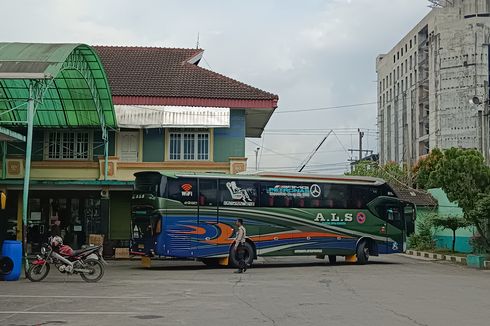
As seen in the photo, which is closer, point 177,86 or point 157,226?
point 157,226

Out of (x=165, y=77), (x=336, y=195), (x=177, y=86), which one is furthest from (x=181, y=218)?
(x=165, y=77)

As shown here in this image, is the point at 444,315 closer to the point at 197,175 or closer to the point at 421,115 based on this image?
the point at 197,175

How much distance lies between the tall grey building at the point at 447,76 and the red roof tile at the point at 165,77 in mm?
36651

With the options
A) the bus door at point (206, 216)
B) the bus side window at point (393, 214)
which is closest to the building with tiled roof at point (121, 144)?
the bus door at point (206, 216)

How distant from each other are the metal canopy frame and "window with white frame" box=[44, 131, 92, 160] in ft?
3.86

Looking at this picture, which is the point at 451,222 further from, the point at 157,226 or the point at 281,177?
the point at 157,226

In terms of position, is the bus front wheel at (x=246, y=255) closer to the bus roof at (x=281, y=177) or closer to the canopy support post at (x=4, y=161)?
the bus roof at (x=281, y=177)

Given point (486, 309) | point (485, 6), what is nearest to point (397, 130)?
point (485, 6)

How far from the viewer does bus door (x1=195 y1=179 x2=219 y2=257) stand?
22625mm

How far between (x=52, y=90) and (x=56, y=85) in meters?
0.58

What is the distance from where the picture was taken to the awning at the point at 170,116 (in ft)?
91.7

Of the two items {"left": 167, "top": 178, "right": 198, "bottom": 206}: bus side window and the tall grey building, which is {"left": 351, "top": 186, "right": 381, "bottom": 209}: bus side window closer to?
{"left": 167, "top": 178, "right": 198, "bottom": 206}: bus side window

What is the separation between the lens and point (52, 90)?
84.0 feet

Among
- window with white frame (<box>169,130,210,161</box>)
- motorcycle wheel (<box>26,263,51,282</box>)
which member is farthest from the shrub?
motorcycle wheel (<box>26,263,51,282</box>)
